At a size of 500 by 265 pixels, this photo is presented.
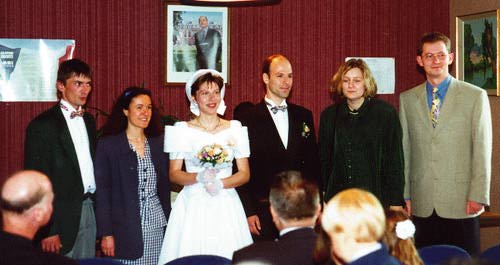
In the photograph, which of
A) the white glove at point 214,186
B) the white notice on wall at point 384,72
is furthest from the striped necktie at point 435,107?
the white notice on wall at point 384,72

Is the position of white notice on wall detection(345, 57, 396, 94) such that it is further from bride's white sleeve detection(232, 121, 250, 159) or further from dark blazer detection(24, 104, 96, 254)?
dark blazer detection(24, 104, 96, 254)

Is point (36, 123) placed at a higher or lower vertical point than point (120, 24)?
lower

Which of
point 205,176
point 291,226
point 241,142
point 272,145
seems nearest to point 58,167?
point 205,176

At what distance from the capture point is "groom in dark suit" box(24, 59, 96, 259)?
4332 mm

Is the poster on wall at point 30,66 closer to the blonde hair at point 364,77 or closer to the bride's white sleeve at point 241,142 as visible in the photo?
the bride's white sleeve at point 241,142

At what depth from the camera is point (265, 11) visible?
6539 millimetres

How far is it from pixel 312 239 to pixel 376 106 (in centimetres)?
206

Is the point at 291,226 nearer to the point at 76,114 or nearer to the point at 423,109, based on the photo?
the point at 76,114

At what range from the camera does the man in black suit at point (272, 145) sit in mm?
4809

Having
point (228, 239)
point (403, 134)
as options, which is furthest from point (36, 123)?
point (403, 134)

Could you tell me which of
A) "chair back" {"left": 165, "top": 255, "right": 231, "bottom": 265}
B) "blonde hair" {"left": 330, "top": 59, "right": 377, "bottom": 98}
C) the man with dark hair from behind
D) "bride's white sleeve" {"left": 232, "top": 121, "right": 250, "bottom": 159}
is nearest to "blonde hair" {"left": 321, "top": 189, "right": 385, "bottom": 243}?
"chair back" {"left": 165, "top": 255, "right": 231, "bottom": 265}

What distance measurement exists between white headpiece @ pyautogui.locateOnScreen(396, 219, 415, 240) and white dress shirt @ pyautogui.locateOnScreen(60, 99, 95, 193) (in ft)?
7.53

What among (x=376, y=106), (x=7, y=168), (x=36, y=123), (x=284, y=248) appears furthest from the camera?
(x=7, y=168)

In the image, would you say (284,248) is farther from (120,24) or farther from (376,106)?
(120,24)
